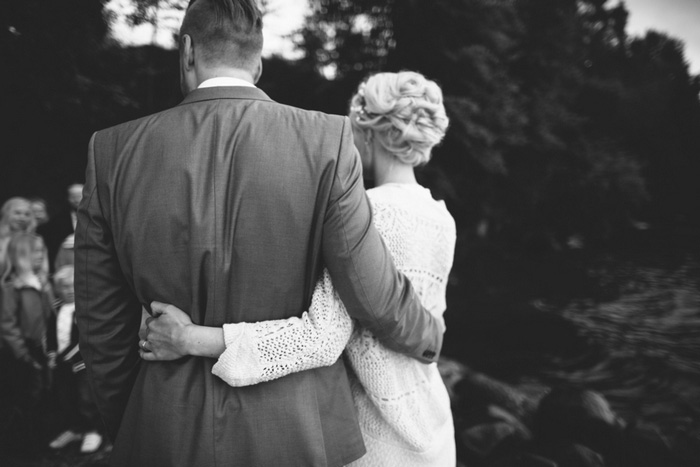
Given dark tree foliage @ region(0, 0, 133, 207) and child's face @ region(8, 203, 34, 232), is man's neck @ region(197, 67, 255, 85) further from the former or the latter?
child's face @ region(8, 203, 34, 232)

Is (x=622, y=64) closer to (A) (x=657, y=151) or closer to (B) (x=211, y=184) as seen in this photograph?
(A) (x=657, y=151)

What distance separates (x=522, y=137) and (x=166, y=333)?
12.3 metres

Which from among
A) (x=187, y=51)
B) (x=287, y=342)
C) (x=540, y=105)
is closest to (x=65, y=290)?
(x=187, y=51)

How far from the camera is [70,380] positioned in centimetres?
365

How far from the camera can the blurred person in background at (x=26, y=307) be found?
12.6 feet

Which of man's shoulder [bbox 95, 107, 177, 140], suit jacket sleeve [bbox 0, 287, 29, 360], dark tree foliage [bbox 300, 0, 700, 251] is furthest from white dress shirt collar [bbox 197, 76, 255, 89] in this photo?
dark tree foliage [bbox 300, 0, 700, 251]

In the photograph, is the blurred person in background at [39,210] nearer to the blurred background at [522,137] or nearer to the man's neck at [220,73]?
the blurred background at [522,137]

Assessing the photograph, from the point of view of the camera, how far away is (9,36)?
2906 mm

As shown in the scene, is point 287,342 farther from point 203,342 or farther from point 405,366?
point 405,366

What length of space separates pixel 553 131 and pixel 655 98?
8.62m

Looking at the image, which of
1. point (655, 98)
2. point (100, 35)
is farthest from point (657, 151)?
point (100, 35)

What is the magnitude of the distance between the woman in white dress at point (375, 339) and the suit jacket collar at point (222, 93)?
1.67 ft

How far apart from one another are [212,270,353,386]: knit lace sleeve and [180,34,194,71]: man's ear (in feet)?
2.21

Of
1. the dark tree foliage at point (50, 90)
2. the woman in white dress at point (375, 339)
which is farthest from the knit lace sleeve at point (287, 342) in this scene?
the dark tree foliage at point (50, 90)
